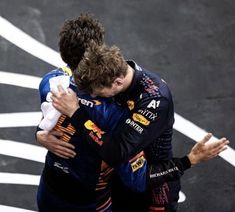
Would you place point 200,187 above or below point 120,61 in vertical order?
below

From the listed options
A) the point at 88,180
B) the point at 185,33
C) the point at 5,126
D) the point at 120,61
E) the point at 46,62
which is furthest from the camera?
the point at 185,33

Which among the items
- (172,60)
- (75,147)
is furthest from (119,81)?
(172,60)

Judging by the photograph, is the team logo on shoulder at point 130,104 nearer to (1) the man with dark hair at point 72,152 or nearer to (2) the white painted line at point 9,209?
(1) the man with dark hair at point 72,152

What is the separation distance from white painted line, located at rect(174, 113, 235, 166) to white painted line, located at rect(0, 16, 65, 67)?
164cm

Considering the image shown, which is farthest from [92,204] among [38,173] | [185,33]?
[185,33]

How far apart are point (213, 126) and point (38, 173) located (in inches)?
81.3

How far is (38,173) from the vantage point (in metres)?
6.71

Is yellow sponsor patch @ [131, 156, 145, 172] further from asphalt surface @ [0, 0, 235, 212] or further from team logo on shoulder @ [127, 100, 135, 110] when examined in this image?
asphalt surface @ [0, 0, 235, 212]

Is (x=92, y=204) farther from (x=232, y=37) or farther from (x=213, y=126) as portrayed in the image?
(x=232, y=37)

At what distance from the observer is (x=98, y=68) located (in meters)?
4.00

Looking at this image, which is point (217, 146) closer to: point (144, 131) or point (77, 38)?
point (144, 131)

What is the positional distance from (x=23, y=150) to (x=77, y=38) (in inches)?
111

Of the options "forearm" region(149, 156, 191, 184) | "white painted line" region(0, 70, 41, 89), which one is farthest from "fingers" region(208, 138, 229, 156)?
"white painted line" region(0, 70, 41, 89)

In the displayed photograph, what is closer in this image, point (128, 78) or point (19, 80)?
point (128, 78)
